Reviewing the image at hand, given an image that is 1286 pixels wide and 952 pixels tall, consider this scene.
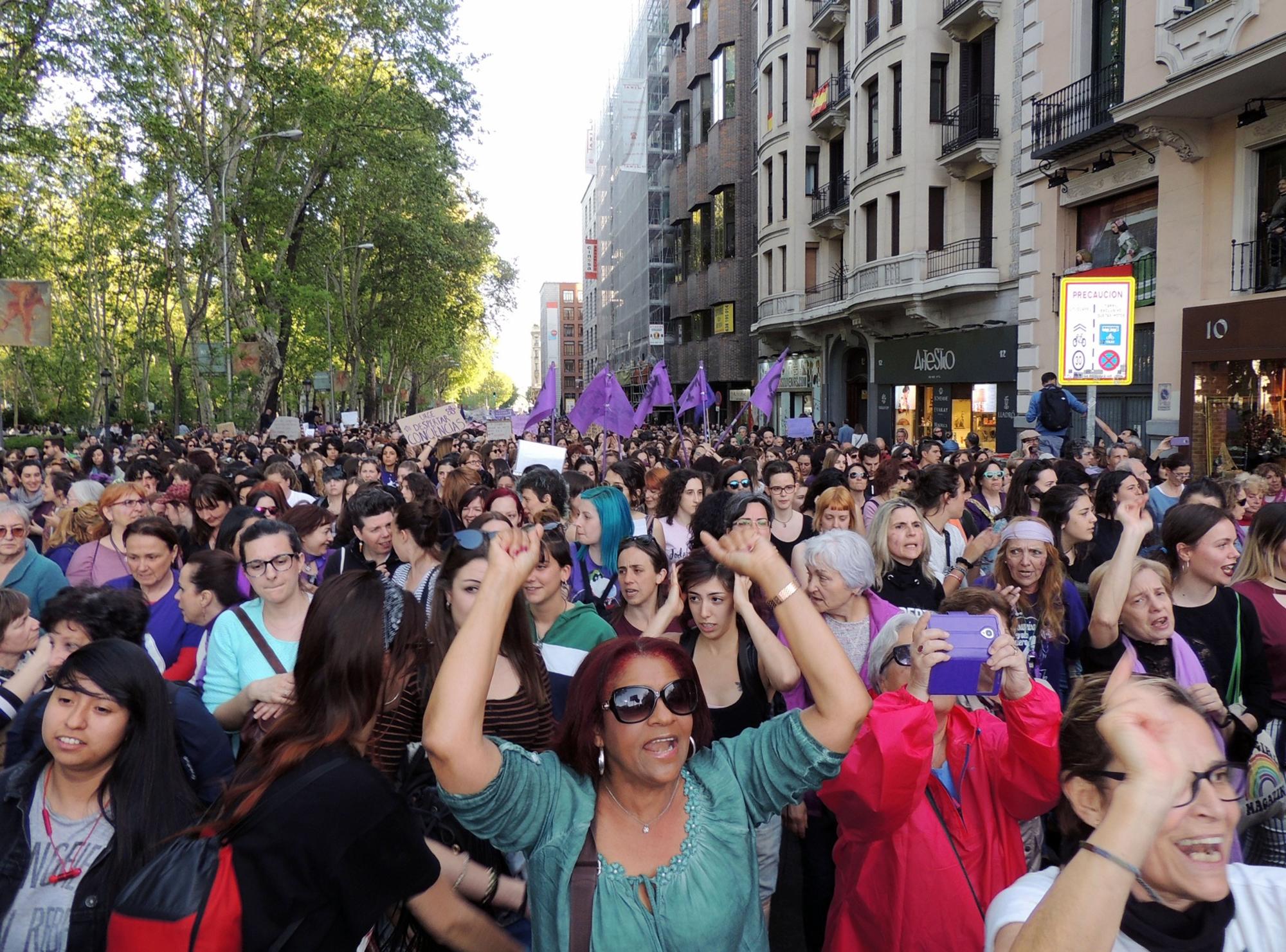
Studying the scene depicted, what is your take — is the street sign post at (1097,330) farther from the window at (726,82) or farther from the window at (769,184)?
the window at (726,82)

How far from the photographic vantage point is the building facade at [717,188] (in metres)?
37.1

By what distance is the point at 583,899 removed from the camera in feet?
7.34

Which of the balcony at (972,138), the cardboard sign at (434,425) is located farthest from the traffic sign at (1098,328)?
the balcony at (972,138)

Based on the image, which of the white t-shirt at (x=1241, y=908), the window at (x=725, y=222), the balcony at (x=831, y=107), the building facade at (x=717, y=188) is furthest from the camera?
the window at (x=725, y=222)

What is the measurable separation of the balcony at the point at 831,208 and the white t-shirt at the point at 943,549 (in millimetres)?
23436

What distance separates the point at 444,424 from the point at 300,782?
12850mm

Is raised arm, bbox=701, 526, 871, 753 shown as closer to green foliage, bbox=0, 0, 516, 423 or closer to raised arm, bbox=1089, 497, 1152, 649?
raised arm, bbox=1089, 497, 1152, 649

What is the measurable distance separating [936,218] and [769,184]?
1090 centimetres

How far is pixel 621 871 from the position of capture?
2.27 metres

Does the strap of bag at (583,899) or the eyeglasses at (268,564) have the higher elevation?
the eyeglasses at (268,564)

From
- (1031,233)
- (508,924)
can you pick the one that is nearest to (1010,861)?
(508,924)

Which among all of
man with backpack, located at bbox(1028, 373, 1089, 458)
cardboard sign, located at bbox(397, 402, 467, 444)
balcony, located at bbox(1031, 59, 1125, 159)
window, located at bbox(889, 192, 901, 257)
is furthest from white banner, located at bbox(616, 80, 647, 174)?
man with backpack, located at bbox(1028, 373, 1089, 458)

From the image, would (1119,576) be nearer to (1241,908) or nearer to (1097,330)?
(1241,908)

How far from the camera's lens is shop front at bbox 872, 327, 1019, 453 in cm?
2061
